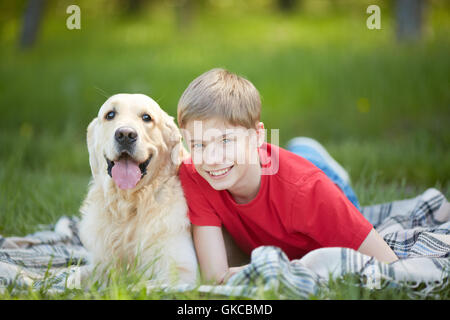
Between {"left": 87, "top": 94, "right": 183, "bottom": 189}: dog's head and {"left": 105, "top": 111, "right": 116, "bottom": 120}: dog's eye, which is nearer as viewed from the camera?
{"left": 87, "top": 94, "right": 183, "bottom": 189}: dog's head

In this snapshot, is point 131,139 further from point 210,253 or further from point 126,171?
point 210,253

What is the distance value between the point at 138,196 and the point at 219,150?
0.50m

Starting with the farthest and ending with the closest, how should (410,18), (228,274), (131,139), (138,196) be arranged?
(410,18)
(138,196)
(228,274)
(131,139)

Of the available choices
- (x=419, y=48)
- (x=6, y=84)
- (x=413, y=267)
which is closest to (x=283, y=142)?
(x=419, y=48)

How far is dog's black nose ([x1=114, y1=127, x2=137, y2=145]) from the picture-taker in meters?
2.26

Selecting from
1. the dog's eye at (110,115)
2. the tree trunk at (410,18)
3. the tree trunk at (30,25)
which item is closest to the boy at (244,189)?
the dog's eye at (110,115)

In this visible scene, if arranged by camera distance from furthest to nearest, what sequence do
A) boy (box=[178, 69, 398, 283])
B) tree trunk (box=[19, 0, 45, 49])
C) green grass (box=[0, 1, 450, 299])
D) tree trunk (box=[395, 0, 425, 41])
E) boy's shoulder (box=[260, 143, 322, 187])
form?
tree trunk (box=[19, 0, 45, 49]) < tree trunk (box=[395, 0, 425, 41]) < green grass (box=[0, 1, 450, 299]) < boy's shoulder (box=[260, 143, 322, 187]) < boy (box=[178, 69, 398, 283])

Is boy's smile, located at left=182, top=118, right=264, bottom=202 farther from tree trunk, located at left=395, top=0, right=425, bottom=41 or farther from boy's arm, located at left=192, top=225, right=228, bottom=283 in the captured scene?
tree trunk, located at left=395, top=0, right=425, bottom=41

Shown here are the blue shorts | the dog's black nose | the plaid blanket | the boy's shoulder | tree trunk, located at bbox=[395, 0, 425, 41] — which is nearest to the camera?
the plaid blanket

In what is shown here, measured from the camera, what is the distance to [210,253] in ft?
7.91

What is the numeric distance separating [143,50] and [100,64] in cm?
126

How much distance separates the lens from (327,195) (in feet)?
7.86

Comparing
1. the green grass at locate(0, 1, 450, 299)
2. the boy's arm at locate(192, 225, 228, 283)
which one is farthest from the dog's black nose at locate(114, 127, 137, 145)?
the green grass at locate(0, 1, 450, 299)

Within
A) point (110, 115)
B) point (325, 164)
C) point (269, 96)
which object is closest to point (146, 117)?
point (110, 115)
